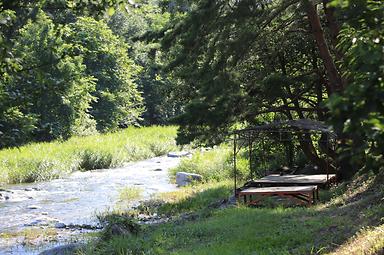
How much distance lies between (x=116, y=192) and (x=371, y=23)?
16.9 meters

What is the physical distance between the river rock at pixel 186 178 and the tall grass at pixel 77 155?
6104 millimetres

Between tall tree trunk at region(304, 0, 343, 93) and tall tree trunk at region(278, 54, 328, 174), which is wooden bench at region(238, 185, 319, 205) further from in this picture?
tall tree trunk at region(278, 54, 328, 174)

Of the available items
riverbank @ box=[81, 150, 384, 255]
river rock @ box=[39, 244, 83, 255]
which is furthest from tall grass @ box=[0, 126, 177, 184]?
river rock @ box=[39, 244, 83, 255]

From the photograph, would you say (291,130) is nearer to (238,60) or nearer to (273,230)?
(238,60)

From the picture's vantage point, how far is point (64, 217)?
15.8 m

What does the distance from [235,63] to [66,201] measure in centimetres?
775

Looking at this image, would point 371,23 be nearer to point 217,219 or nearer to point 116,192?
point 217,219

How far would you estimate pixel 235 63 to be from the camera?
14.4 metres

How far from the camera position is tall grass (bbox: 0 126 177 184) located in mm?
23625

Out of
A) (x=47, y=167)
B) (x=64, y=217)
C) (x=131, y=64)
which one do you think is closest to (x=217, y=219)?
(x=64, y=217)

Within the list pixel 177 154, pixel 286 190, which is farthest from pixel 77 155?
pixel 286 190

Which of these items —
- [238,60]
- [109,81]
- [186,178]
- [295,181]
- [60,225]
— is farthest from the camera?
[109,81]

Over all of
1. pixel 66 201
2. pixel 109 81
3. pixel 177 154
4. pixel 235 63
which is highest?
pixel 109 81

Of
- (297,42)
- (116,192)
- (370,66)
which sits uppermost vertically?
(297,42)
